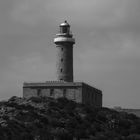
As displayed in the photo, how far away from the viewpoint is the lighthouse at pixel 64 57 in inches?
3986

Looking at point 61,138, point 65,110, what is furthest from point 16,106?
point 61,138

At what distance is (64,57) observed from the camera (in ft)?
334

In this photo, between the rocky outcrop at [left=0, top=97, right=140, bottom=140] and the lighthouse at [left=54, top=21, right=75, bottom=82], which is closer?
the rocky outcrop at [left=0, top=97, right=140, bottom=140]

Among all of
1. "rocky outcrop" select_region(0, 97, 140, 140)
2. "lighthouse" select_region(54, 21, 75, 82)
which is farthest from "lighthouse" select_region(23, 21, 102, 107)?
"rocky outcrop" select_region(0, 97, 140, 140)

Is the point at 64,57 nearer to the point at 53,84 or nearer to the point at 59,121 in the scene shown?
the point at 53,84

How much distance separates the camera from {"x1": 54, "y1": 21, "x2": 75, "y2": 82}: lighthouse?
10125 cm

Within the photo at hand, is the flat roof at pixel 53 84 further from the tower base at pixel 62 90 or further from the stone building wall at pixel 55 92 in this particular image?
the stone building wall at pixel 55 92

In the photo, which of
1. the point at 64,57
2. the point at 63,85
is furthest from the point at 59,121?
the point at 64,57

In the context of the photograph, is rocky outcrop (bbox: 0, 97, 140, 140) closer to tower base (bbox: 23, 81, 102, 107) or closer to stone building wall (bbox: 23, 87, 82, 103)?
tower base (bbox: 23, 81, 102, 107)

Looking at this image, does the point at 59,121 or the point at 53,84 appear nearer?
the point at 59,121

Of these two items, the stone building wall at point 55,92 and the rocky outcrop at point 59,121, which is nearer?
the rocky outcrop at point 59,121

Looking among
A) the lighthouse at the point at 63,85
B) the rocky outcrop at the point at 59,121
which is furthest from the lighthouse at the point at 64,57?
the rocky outcrop at the point at 59,121

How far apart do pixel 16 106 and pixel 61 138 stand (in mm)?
11374

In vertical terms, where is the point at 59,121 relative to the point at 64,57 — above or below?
below
